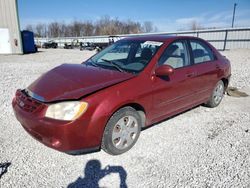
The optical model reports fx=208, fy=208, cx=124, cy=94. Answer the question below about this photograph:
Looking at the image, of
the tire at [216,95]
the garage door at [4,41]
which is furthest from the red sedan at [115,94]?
the garage door at [4,41]

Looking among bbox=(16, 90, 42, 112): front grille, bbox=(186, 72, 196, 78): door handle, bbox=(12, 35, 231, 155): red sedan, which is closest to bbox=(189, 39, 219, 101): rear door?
bbox=(12, 35, 231, 155): red sedan

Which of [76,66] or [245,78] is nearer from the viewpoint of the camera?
[76,66]

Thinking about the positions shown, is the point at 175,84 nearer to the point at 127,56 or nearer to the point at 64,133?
the point at 127,56

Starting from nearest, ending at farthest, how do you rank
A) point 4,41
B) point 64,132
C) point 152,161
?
point 64,132, point 152,161, point 4,41

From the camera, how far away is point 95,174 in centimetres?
254

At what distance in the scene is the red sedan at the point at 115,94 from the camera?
2477mm

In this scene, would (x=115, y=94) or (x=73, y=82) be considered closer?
(x=115, y=94)

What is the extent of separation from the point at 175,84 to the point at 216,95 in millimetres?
1825

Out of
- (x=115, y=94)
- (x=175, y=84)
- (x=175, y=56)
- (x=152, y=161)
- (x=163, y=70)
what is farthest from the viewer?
(x=175, y=56)

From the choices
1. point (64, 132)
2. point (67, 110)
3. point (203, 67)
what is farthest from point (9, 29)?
point (64, 132)

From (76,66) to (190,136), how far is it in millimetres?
2270

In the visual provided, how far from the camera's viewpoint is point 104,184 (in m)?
2.37

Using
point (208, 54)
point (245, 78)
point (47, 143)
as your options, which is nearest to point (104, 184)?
point (47, 143)

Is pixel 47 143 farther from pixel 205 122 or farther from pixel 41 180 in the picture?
pixel 205 122
